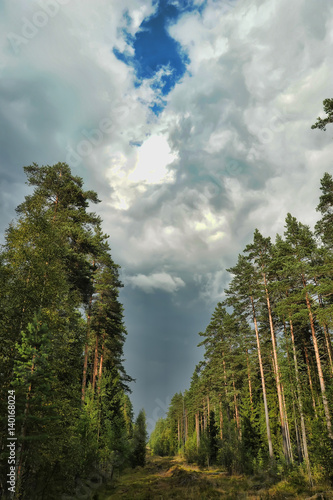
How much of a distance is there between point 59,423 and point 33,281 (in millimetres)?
5751

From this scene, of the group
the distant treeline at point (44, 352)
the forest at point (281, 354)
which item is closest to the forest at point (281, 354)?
the forest at point (281, 354)

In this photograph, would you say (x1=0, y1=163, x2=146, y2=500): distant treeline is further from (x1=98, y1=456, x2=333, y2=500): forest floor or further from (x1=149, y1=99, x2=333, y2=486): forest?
(x1=149, y1=99, x2=333, y2=486): forest

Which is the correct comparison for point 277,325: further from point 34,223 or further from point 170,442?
point 170,442

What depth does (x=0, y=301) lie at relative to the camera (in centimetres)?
988

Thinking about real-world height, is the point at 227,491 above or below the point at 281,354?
below

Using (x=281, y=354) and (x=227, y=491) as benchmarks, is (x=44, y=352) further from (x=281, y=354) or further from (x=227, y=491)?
(x=281, y=354)

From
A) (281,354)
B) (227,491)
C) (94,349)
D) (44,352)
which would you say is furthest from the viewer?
(94,349)

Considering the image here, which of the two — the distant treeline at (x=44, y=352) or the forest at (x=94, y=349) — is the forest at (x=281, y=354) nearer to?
the forest at (x=94, y=349)

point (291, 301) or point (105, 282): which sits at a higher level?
point (105, 282)

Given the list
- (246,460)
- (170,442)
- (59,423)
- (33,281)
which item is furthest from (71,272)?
(170,442)

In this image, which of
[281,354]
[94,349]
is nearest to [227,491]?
[281,354]

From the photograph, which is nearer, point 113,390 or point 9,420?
point 9,420

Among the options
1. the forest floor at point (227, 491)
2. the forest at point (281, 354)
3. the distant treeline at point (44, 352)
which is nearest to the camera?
the distant treeline at point (44, 352)

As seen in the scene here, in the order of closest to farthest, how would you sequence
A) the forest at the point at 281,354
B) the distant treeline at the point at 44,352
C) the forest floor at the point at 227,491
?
1. the distant treeline at the point at 44,352
2. the forest floor at the point at 227,491
3. the forest at the point at 281,354
